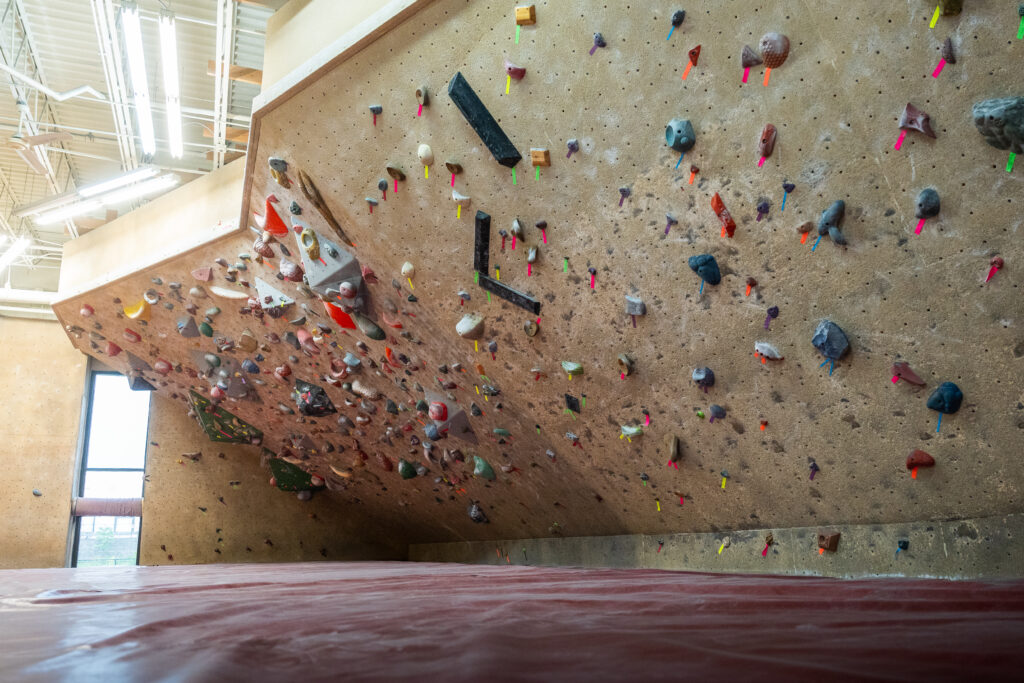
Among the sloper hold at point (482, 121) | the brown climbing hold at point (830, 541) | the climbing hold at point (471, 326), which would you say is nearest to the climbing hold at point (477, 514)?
the climbing hold at point (471, 326)

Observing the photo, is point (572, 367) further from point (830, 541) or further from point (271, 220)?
point (271, 220)

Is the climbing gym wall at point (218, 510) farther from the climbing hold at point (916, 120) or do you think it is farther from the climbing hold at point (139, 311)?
the climbing hold at point (916, 120)

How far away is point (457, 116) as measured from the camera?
278 cm

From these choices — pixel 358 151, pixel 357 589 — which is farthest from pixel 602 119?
pixel 357 589

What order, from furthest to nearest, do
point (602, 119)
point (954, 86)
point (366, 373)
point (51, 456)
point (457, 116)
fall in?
1. point (51, 456)
2. point (366, 373)
3. point (457, 116)
4. point (602, 119)
5. point (954, 86)

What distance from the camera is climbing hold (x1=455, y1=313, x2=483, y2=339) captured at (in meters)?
3.37

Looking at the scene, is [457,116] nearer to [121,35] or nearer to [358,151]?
[358,151]

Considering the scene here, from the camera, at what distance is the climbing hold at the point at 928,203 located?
6.34 feet

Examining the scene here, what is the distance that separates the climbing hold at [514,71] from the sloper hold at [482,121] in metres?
0.18

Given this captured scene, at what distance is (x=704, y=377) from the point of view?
2688 mm

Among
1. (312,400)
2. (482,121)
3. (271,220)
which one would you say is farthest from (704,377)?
(312,400)

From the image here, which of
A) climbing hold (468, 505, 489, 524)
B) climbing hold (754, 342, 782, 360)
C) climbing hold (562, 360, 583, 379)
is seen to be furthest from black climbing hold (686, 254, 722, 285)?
climbing hold (468, 505, 489, 524)

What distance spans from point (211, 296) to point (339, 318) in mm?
1168

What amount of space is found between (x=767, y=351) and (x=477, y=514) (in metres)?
3.09
